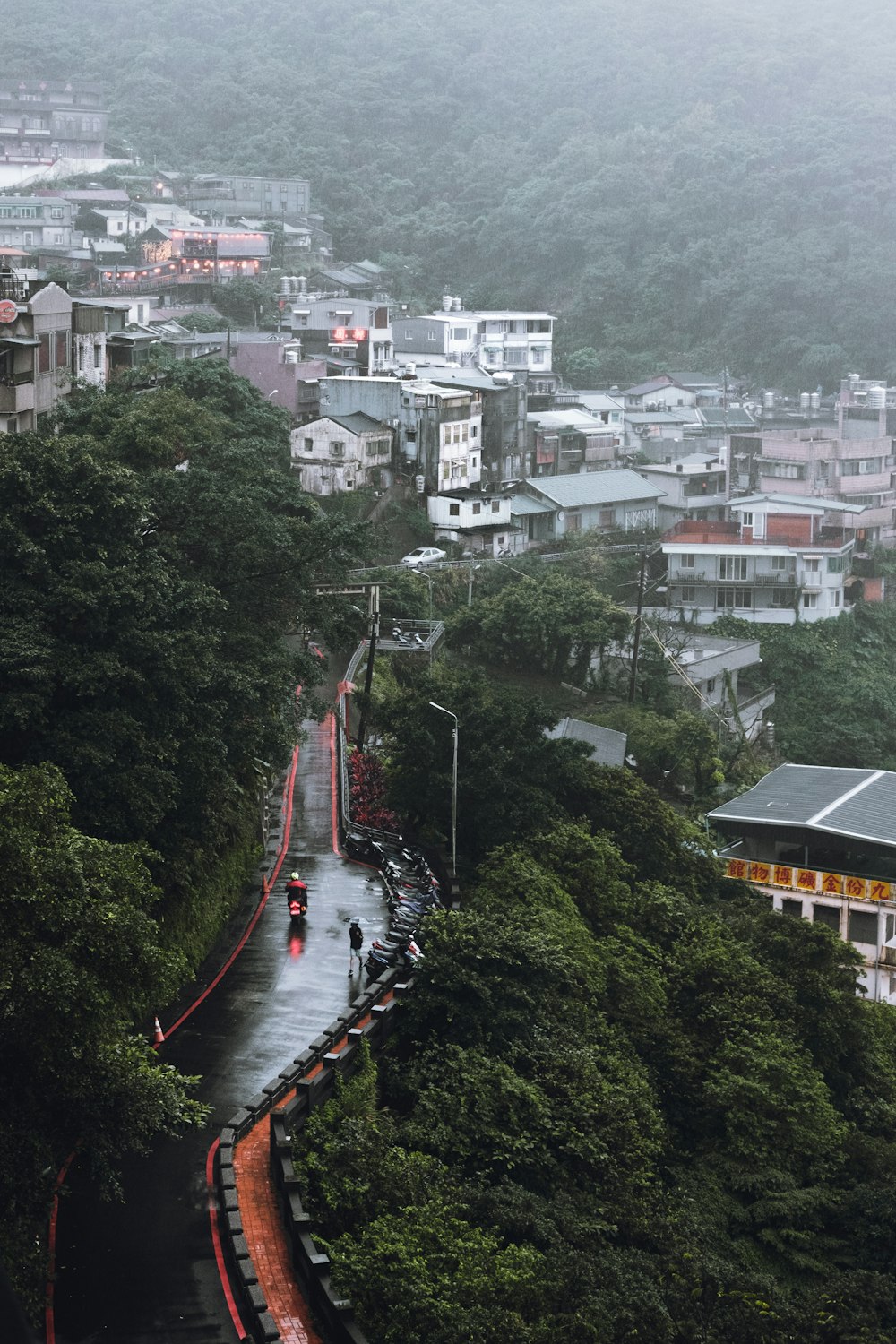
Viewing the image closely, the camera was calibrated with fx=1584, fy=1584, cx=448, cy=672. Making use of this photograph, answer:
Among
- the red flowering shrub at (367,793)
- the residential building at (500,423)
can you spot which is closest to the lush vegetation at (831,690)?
the residential building at (500,423)

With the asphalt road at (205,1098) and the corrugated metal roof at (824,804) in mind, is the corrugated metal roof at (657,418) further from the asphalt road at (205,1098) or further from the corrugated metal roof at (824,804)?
the asphalt road at (205,1098)

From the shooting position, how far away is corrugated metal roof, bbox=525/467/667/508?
61.9 meters

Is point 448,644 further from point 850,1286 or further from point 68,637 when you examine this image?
point 850,1286

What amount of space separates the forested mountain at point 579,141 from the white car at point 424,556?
115 ft

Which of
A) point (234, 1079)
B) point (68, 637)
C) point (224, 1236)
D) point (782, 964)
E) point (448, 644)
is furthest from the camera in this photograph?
point (448, 644)

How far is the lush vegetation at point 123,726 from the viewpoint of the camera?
1553 cm

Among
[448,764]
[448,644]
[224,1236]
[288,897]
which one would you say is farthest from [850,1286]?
[448,644]

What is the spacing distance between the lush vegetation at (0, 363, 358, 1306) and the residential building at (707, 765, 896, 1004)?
466 inches

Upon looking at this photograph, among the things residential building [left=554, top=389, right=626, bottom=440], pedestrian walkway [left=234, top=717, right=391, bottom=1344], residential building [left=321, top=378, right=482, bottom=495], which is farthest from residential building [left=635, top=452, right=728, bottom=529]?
pedestrian walkway [left=234, top=717, right=391, bottom=1344]

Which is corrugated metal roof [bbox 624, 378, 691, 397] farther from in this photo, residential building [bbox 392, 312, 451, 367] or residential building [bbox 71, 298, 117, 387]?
residential building [bbox 71, 298, 117, 387]

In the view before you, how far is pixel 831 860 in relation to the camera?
1427 inches

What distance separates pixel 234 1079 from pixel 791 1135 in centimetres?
896

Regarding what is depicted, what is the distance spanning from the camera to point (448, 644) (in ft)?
159

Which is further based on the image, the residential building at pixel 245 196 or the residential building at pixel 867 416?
the residential building at pixel 245 196
